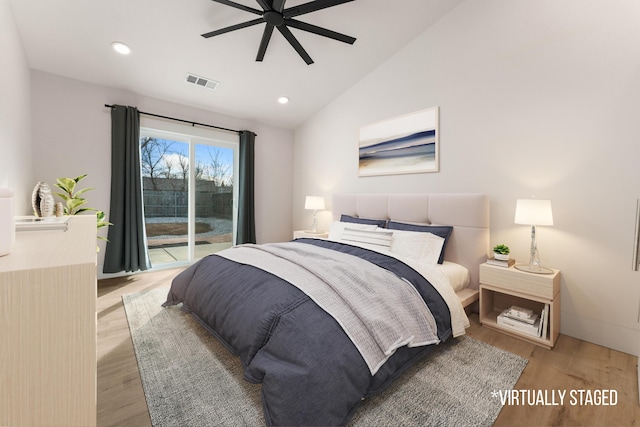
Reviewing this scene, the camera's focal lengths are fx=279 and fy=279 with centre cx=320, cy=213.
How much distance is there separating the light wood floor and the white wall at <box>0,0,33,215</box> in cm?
139

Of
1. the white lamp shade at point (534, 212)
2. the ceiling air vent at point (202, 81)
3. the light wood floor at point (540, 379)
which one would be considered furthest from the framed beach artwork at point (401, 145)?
the ceiling air vent at point (202, 81)

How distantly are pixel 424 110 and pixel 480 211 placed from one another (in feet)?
4.43

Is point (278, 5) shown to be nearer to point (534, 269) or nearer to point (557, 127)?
point (557, 127)

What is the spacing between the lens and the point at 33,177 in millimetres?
3135

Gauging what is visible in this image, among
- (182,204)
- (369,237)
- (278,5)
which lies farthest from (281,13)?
(182,204)

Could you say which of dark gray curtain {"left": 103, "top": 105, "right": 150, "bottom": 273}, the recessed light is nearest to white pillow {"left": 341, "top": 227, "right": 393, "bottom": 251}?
dark gray curtain {"left": 103, "top": 105, "right": 150, "bottom": 273}

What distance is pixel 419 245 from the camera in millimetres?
2793

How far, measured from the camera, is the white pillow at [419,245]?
2.74 metres

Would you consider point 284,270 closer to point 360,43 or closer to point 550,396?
point 550,396

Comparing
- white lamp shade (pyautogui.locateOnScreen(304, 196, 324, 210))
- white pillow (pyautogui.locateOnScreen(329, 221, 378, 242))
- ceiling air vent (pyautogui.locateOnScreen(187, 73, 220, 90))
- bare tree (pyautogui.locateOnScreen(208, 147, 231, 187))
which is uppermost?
ceiling air vent (pyautogui.locateOnScreen(187, 73, 220, 90))

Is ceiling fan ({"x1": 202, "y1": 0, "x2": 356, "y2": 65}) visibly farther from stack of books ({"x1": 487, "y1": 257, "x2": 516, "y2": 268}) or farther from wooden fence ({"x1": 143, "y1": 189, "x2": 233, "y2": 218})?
wooden fence ({"x1": 143, "y1": 189, "x2": 233, "y2": 218})

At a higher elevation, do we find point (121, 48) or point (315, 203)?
point (121, 48)

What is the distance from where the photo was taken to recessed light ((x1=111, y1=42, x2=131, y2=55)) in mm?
2877

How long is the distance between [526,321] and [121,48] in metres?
4.63
